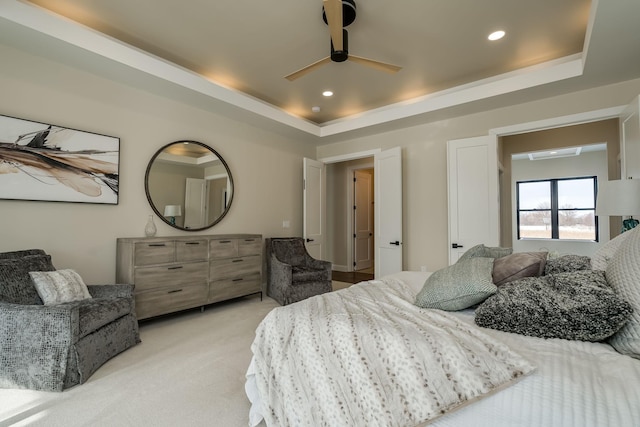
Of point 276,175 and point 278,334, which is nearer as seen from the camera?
point 278,334

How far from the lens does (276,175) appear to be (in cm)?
509

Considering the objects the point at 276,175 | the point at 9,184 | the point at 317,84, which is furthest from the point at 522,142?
the point at 9,184

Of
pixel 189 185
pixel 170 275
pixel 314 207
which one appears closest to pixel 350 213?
pixel 314 207

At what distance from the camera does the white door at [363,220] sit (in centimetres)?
696

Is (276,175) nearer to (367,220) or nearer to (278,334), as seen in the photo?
(367,220)

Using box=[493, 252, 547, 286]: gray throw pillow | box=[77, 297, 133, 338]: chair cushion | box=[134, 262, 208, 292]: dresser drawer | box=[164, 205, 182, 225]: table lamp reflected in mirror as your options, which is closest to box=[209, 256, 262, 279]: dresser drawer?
box=[134, 262, 208, 292]: dresser drawer

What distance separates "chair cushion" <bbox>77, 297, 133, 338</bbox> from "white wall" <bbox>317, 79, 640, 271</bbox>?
3730mm

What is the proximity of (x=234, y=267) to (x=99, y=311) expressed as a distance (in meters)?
1.76

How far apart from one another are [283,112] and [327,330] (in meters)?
3.93

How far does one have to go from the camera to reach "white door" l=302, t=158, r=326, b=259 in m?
5.19

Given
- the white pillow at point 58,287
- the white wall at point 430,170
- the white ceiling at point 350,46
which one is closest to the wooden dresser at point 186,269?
the white pillow at point 58,287

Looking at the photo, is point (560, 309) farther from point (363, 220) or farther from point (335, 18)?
point (363, 220)

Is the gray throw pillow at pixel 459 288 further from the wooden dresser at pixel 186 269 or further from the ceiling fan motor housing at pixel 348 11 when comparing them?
the wooden dresser at pixel 186 269

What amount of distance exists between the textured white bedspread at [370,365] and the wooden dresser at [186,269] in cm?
211
